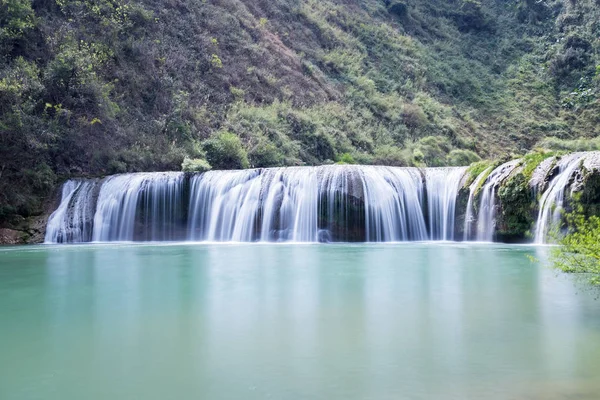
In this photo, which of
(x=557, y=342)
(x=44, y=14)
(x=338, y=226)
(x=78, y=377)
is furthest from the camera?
(x=44, y=14)

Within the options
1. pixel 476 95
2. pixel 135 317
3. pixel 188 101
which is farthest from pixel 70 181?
pixel 476 95

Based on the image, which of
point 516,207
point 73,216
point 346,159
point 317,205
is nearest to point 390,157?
point 346,159

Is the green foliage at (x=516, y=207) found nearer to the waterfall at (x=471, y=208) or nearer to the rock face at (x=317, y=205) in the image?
the rock face at (x=317, y=205)

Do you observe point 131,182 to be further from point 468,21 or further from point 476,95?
point 468,21

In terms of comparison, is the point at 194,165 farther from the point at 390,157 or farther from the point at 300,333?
the point at 300,333

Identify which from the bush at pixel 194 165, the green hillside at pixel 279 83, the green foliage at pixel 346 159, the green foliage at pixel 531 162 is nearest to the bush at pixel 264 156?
the green hillside at pixel 279 83

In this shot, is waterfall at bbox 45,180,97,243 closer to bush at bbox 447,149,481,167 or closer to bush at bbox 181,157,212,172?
bush at bbox 181,157,212,172

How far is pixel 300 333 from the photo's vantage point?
6.20 metres

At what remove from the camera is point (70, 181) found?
21.6 metres

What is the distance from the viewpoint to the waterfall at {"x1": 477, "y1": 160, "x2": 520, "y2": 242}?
18.2 m

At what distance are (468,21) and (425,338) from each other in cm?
4645

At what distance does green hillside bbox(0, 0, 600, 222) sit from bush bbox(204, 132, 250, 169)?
0.06 meters

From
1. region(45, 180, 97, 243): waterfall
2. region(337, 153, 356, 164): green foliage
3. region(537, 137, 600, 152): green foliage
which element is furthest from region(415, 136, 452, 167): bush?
region(45, 180, 97, 243): waterfall

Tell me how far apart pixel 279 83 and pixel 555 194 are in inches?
776
